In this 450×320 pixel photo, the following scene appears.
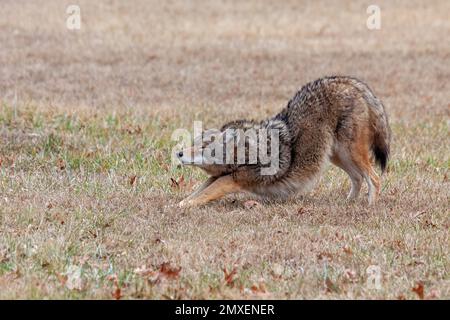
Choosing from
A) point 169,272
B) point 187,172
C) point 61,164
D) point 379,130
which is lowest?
point 187,172

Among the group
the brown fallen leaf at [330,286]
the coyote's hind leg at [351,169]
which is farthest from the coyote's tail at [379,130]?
the brown fallen leaf at [330,286]

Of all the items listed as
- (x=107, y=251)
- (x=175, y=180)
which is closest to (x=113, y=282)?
(x=107, y=251)

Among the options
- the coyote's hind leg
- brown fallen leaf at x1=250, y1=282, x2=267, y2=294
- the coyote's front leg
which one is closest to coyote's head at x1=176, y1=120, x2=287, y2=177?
the coyote's front leg

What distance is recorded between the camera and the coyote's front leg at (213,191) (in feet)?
29.8

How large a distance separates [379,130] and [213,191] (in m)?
1.83

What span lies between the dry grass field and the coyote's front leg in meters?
0.19

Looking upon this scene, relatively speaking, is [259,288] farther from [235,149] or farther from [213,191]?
[235,149]

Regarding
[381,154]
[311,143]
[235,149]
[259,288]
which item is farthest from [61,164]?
[259,288]

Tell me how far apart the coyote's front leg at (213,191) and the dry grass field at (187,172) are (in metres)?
0.19

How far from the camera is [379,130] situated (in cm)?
955

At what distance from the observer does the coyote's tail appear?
9.52 metres

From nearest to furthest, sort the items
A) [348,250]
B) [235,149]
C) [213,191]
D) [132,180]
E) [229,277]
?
[229,277] < [348,250] < [213,191] < [235,149] < [132,180]

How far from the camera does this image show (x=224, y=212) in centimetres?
893
